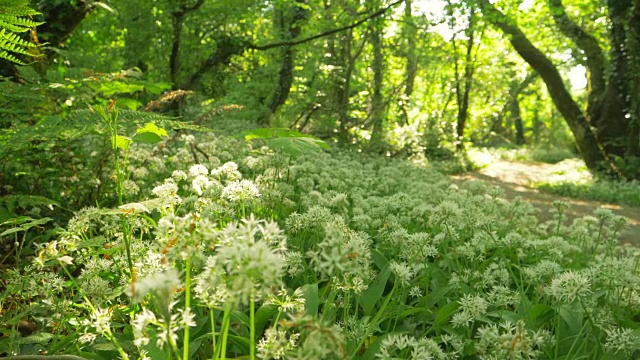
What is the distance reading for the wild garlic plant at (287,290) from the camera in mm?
1056

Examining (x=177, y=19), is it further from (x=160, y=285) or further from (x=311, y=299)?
(x=160, y=285)

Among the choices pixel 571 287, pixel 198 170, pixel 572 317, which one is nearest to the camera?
pixel 571 287

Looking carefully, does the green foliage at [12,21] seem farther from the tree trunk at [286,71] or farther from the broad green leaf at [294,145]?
the tree trunk at [286,71]

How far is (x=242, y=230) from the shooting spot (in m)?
→ 1.01

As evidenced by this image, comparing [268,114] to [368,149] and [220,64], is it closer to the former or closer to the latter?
[220,64]

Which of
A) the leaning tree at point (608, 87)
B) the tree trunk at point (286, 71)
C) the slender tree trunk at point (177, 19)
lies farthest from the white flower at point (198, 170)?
the leaning tree at point (608, 87)

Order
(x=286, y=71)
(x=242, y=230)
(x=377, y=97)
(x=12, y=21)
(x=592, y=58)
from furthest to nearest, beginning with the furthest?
(x=377, y=97) → (x=592, y=58) → (x=286, y=71) → (x=12, y=21) → (x=242, y=230)

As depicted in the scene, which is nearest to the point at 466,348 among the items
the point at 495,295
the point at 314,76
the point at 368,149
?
the point at 495,295

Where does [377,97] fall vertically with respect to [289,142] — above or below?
above

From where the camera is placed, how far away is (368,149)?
11805mm

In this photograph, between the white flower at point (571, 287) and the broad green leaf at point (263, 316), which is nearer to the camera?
the white flower at point (571, 287)

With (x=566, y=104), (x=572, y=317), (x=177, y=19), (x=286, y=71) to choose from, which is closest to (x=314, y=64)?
(x=286, y=71)

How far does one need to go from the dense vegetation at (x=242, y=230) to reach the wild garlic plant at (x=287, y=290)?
0.04 ft

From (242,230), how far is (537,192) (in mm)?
12501
